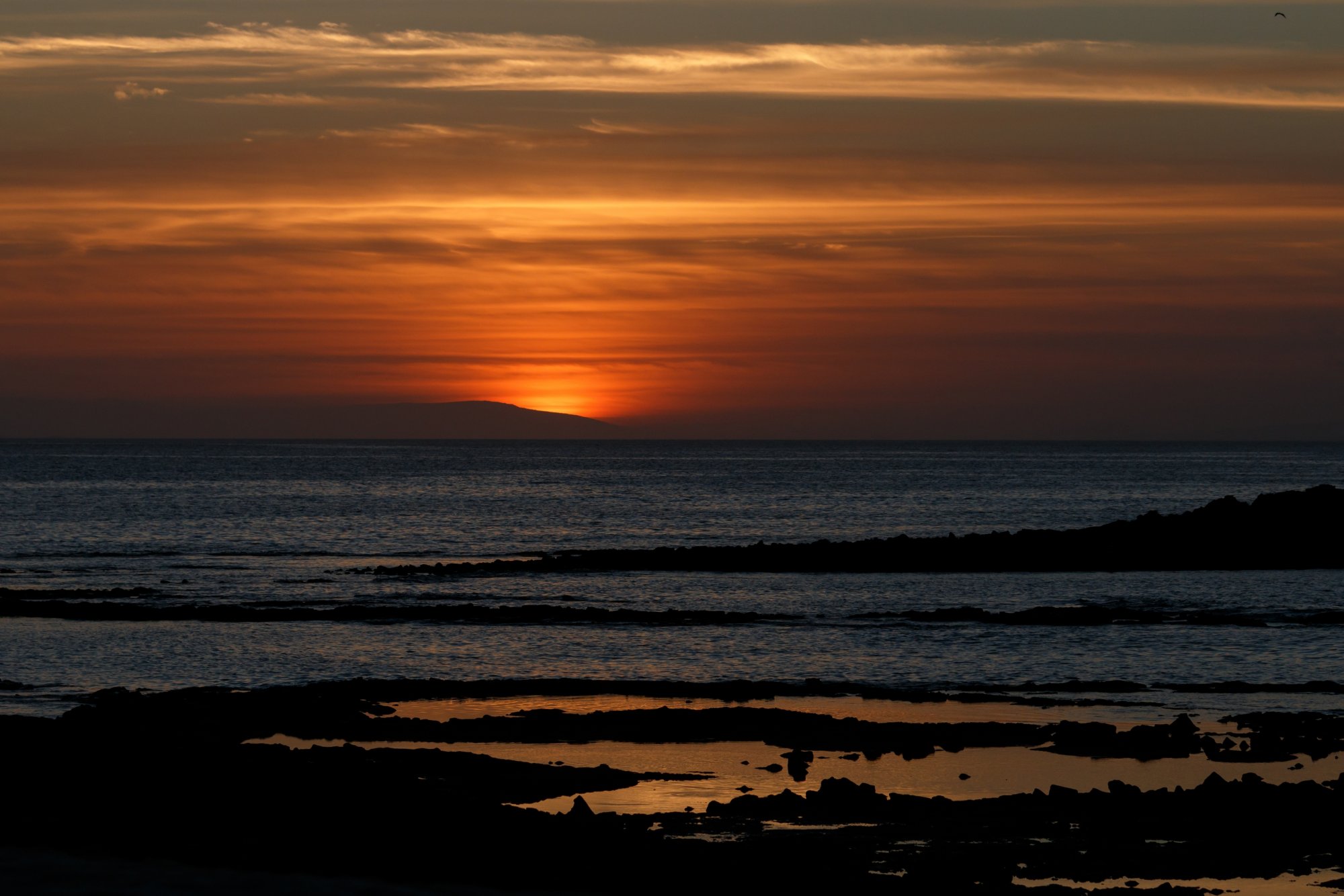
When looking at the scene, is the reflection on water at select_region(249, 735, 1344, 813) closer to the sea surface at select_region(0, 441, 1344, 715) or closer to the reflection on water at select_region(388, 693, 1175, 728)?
the reflection on water at select_region(388, 693, 1175, 728)

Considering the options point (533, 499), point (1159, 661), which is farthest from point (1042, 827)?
point (533, 499)

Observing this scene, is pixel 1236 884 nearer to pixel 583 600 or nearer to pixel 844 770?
pixel 844 770

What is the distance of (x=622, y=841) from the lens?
13.8m

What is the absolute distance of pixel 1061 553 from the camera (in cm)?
6112

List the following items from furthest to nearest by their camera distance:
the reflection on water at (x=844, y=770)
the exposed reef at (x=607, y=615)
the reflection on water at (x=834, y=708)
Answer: the exposed reef at (x=607, y=615)
the reflection on water at (x=834, y=708)
the reflection on water at (x=844, y=770)

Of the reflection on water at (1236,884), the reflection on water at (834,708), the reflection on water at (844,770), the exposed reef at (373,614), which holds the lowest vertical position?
the exposed reef at (373,614)

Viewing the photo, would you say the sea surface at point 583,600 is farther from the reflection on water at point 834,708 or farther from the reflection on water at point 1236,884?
the reflection on water at point 1236,884

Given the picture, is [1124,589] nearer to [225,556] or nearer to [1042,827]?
[1042,827]

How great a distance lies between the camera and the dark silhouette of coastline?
58.3 meters

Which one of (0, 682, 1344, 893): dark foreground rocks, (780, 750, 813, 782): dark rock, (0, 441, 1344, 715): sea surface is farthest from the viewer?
(0, 441, 1344, 715): sea surface

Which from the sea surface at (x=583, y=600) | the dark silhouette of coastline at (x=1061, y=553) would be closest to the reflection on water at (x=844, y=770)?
the sea surface at (x=583, y=600)

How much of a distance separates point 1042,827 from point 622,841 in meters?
5.08

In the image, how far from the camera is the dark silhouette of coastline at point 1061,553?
191 ft

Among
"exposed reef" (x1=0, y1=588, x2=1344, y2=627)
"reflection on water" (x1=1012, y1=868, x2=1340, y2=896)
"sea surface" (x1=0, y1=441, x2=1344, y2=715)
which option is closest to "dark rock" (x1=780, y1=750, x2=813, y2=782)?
"reflection on water" (x1=1012, y1=868, x2=1340, y2=896)
